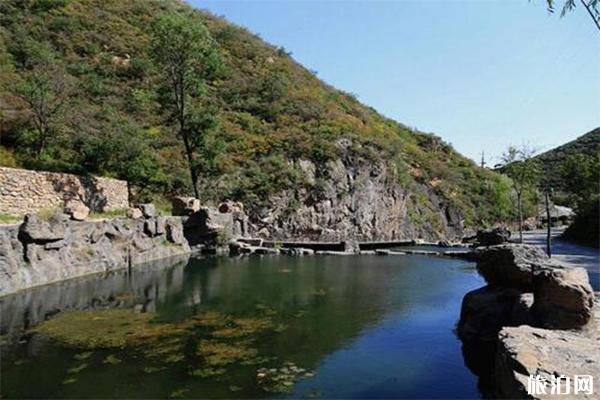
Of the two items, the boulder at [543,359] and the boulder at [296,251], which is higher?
the boulder at [296,251]

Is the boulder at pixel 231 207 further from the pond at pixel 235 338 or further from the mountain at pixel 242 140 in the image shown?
the pond at pixel 235 338

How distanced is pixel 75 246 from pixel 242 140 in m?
22.3

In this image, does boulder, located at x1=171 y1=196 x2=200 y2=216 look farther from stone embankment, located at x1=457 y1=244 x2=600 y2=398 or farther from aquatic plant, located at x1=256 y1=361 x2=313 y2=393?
aquatic plant, located at x1=256 y1=361 x2=313 y2=393

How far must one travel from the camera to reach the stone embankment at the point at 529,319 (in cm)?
614

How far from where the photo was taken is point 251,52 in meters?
55.8

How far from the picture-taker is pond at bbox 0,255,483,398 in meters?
7.74

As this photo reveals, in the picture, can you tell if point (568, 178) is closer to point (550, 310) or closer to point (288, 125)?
point (288, 125)

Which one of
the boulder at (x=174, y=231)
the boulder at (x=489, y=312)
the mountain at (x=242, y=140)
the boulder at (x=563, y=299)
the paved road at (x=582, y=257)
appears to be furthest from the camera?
the mountain at (x=242, y=140)

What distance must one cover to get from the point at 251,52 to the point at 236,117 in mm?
16032

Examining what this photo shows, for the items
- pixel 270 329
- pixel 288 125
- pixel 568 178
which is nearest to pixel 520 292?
pixel 270 329

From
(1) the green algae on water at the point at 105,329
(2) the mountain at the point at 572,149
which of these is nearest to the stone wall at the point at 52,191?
(1) the green algae on water at the point at 105,329

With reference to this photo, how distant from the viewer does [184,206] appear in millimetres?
28438

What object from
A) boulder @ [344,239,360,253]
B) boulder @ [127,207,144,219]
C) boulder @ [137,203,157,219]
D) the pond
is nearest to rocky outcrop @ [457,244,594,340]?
the pond

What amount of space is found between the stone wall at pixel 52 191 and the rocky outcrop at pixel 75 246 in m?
2.83
